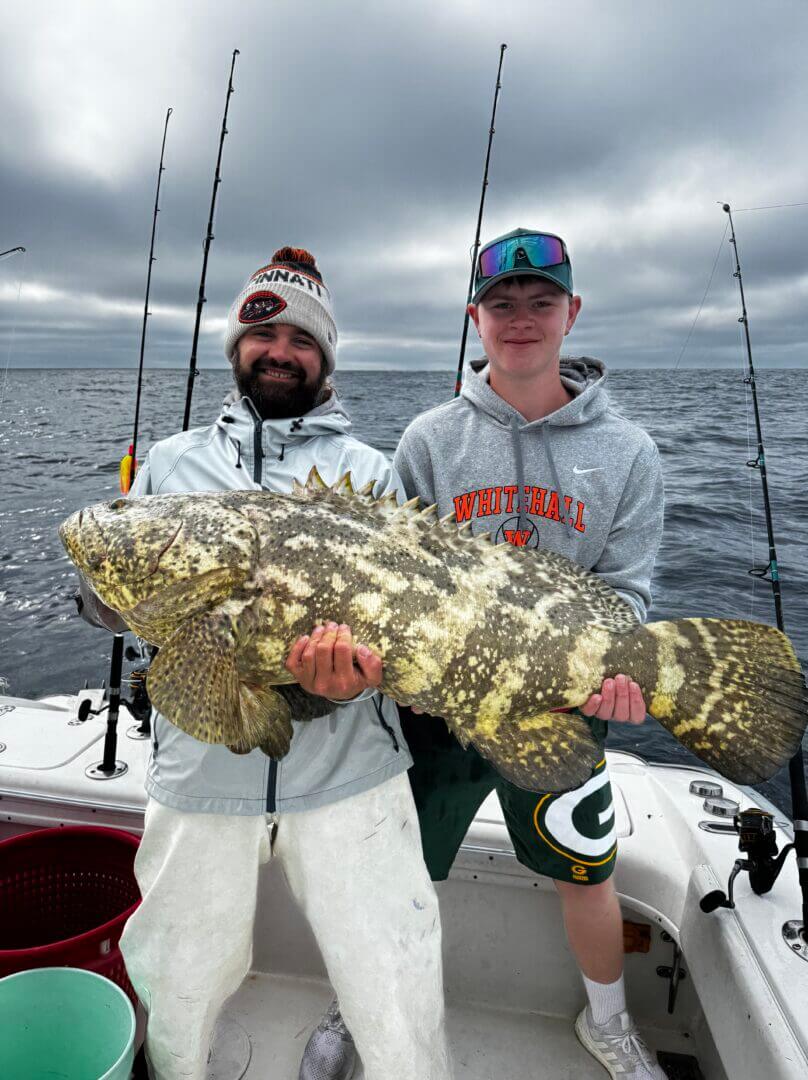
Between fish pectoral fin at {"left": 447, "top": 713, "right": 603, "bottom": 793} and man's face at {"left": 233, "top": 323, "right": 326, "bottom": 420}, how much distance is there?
66.4 inches

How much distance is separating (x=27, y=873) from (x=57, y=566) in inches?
421

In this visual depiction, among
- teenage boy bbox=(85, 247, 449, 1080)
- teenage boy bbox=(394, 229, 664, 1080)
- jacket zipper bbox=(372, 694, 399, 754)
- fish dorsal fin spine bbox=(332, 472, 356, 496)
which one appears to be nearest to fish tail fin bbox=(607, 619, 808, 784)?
teenage boy bbox=(394, 229, 664, 1080)

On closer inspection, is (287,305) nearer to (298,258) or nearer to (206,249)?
(298,258)

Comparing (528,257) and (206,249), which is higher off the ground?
(206,249)

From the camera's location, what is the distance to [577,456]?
3291mm

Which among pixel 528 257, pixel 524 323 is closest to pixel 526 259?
pixel 528 257

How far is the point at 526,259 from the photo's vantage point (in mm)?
3113

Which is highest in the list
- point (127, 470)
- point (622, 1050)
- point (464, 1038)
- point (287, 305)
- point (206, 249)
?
point (206, 249)

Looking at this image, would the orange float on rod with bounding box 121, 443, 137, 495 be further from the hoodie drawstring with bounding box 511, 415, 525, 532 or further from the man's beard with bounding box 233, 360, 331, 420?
the hoodie drawstring with bounding box 511, 415, 525, 532

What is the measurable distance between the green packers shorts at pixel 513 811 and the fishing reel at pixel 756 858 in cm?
46

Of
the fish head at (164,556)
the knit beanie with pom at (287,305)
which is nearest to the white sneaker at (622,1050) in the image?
the fish head at (164,556)

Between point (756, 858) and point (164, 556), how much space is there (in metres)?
2.73

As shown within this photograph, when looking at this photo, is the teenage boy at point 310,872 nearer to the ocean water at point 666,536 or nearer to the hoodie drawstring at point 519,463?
the hoodie drawstring at point 519,463

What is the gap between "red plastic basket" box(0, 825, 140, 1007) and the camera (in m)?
3.23
